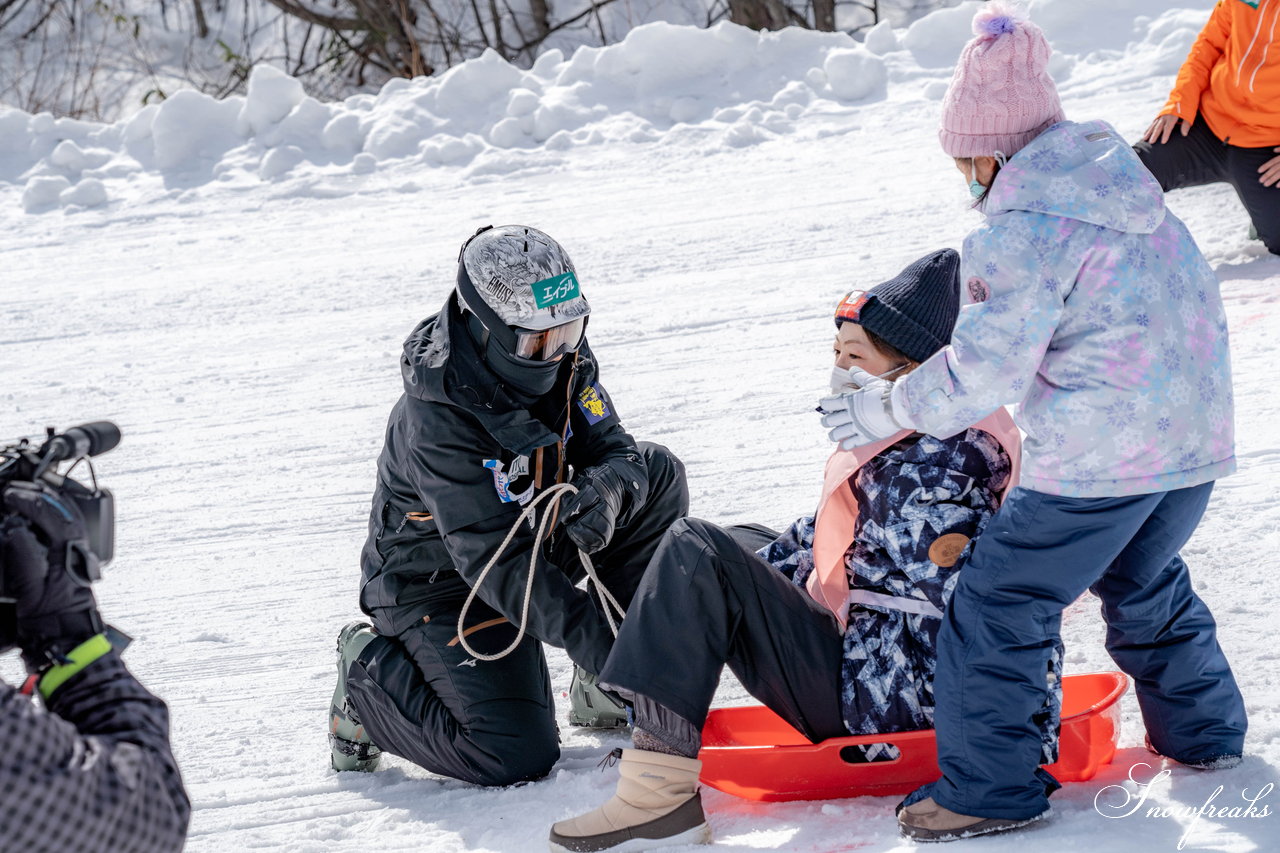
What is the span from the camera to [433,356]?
249cm

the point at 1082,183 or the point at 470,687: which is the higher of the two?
the point at 1082,183

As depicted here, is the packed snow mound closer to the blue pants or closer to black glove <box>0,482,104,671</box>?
the blue pants

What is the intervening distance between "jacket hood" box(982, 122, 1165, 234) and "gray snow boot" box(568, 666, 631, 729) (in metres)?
1.36

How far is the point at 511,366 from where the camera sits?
97.9 inches

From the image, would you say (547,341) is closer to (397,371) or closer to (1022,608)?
(1022,608)

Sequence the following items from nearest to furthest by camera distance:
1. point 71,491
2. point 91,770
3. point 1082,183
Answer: point 91,770
point 71,491
point 1082,183

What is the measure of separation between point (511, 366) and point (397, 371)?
219 cm

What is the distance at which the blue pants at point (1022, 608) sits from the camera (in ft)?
6.42

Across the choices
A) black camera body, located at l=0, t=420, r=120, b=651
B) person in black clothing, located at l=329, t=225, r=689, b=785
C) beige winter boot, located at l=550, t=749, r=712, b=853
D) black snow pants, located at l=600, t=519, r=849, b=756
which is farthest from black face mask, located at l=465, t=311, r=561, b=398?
black camera body, located at l=0, t=420, r=120, b=651

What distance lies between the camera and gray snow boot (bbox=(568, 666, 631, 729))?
108 inches

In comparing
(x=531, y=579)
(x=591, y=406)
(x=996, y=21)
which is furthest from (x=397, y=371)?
(x=996, y=21)

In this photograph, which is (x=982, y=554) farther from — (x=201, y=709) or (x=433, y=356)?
(x=201, y=709)

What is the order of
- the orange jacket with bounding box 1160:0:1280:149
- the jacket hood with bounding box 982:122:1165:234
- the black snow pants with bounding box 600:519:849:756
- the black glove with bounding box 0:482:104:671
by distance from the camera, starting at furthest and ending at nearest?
the orange jacket with bounding box 1160:0:1280:149 → the black snow pants with bounding box 600:519:849:756 → the jacket hood with bounding box 982:122:1165:234 → the black glove with bounding box 0:482:104:671

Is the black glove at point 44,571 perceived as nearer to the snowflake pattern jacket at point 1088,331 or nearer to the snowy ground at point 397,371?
the snowy ground at point 397,371
